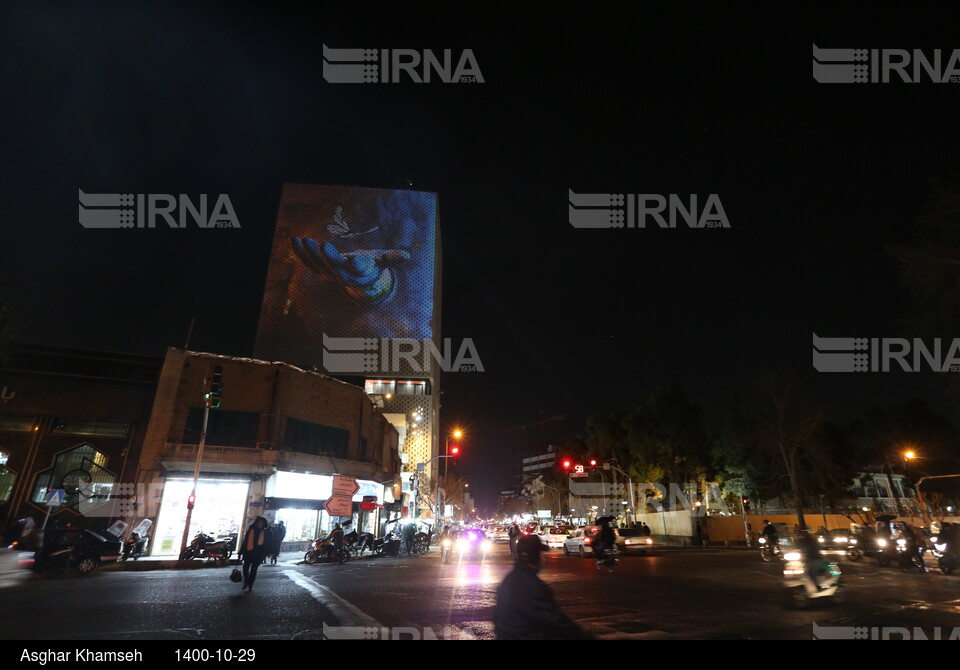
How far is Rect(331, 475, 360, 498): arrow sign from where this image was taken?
28.3 meters

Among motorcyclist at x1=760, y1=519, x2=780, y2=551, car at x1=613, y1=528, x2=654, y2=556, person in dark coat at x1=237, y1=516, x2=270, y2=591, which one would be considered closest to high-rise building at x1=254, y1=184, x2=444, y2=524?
car at x1=613, y1=528, x2=654, y2=556

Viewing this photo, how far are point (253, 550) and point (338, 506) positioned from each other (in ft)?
52.8

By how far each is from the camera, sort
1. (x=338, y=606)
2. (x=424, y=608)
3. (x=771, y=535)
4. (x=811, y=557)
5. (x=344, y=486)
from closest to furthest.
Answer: (x=424, y=608), (x=338, y=606), (x=811, y=557), (x=771, y=535), (x=344, y=486)

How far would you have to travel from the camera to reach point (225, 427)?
83.9ft

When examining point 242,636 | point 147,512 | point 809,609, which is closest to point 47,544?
point 147,512

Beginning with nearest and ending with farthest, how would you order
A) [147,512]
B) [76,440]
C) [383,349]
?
[147,512] < [76,440] < [383,349]

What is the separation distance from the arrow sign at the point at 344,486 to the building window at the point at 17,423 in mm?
16195

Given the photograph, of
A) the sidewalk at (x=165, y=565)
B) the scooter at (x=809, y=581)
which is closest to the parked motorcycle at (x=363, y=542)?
the sidewalk at (x=165, y=565)

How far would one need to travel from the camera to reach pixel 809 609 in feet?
28.7

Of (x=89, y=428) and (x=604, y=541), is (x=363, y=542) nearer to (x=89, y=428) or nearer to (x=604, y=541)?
(x=604, y=541)

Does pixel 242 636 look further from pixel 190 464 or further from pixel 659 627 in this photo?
pixel 190 464

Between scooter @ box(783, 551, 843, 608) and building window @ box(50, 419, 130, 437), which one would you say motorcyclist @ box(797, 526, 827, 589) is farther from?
building window @ box(50, 419, 130, 437)

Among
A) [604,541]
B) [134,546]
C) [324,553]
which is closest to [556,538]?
[604,541]
